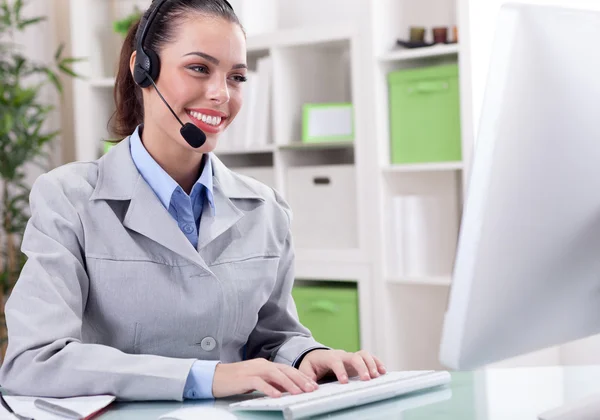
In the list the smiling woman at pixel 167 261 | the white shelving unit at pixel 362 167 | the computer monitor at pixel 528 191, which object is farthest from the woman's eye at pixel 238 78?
the white shelving unit at pixel 362 167

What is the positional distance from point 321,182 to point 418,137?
49 cm

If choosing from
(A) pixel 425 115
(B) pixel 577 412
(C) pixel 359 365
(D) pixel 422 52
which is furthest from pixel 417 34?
(B) pixel 577 412

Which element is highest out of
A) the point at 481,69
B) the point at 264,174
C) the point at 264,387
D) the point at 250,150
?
the point at 481,69

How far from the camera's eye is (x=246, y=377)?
1.22 m

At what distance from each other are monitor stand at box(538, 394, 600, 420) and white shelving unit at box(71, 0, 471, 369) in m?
1.93

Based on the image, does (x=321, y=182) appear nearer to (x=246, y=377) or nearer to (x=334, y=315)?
(x=334, y=315)

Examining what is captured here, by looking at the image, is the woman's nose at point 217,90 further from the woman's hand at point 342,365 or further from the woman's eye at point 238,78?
the woman's hand at point 342,365

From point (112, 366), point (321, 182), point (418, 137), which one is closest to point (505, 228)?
point (112, 366)

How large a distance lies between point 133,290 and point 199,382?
0.24 m

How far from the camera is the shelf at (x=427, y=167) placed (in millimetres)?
2918

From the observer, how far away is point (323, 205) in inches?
129

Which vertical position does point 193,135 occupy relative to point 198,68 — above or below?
below

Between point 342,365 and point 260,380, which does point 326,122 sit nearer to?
point 342,365

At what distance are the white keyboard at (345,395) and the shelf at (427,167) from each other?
1702 millimetres
